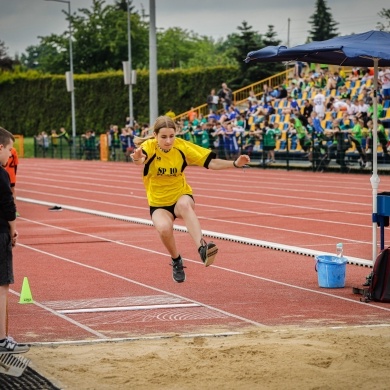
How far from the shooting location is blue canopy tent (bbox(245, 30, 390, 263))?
9.57 meters

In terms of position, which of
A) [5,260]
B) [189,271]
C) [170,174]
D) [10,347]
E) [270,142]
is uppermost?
[170,174]

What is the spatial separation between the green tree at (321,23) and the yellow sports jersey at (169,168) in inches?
3280

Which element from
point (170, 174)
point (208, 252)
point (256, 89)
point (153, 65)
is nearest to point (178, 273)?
point (208, 252)

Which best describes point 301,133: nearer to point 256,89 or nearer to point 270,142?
point 270,142

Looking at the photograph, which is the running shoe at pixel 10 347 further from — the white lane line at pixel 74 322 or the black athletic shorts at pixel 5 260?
the white lane line at pixel 74 322

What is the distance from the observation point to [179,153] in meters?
10.4

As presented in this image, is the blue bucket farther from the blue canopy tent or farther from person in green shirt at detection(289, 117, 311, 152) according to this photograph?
person in green shirt at detection(289, 117, 311, 152)

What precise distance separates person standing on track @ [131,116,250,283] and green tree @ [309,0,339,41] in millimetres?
83337

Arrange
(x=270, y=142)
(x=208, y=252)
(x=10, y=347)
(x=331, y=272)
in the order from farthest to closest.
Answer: (x=270, y=142) < (x=331, y=272) < (x=208, y=252) < (x=10, y=347)

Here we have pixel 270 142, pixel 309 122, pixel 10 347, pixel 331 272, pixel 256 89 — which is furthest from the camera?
pixel 256 89

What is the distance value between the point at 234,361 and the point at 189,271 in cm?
488

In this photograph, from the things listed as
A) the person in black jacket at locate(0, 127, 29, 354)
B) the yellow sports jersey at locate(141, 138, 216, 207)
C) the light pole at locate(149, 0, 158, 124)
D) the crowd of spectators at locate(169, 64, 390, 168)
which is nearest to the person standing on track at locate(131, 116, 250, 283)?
the yellow sports jersey at locate(141, 138, 216, 207)

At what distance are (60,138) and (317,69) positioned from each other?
16703 mm

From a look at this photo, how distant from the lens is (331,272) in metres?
10.6
